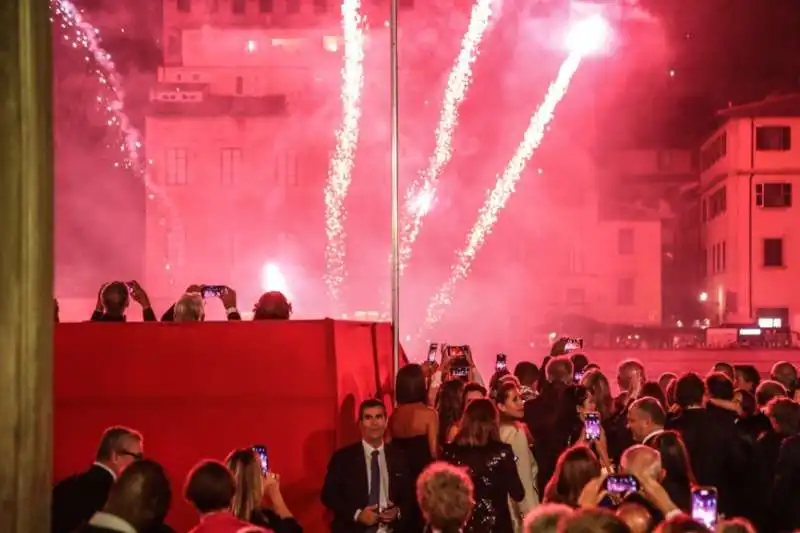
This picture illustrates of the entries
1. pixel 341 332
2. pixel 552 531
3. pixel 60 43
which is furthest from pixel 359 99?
pixel 552 531

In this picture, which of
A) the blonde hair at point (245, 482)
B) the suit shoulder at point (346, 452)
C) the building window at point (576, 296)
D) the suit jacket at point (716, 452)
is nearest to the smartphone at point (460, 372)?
the suit jacket at point (716, 452)

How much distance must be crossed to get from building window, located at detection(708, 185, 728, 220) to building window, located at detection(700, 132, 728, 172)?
1.60m

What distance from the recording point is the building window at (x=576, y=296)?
165 feet

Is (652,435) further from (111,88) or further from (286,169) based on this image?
(111,88)

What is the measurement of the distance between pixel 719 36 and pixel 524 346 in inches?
850

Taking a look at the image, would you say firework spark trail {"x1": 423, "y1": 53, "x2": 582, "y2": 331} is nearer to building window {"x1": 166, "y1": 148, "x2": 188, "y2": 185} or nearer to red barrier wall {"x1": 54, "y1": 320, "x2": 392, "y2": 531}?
building window {"x1": 166, "y1": 148, "x2": 188, "y2": 185}

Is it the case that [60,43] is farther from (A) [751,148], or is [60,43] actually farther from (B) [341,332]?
(B) [341,332]

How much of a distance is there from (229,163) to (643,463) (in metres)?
46.8

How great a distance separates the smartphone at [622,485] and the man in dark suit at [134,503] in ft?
6.63

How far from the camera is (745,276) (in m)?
48.2

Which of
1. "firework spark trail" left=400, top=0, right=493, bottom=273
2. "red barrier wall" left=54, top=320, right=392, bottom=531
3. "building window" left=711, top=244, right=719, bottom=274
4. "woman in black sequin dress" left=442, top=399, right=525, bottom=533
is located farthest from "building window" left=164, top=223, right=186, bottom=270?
"woman in black sequin dress" left=442, top=399, right=525, bottom=533

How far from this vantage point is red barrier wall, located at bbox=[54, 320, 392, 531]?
25.3 ft

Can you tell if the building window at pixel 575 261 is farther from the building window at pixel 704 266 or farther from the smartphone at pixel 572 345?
the smartphone at pixel 572 345

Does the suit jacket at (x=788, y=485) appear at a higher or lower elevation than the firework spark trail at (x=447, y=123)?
lower
